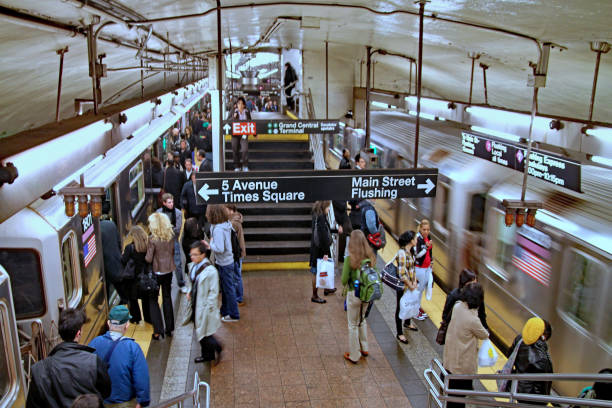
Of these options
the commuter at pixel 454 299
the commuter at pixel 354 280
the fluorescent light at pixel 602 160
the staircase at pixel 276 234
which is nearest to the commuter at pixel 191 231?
the staircase at pixel 276 234

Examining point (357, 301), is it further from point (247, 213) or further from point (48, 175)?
point (247, 213)

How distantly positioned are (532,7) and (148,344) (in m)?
5.45

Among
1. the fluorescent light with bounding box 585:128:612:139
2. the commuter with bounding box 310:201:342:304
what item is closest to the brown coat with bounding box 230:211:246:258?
the commuter with bounding box 310:201:342:304

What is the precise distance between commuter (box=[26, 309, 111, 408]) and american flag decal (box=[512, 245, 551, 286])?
4429 mm

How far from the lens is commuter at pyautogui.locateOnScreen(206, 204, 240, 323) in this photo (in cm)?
667

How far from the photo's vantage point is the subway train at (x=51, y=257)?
3.51 m

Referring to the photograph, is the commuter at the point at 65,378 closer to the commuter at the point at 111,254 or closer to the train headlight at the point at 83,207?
the train headlight at the point at 83,207

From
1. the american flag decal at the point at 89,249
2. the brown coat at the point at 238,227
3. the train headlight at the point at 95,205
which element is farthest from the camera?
the brown coat at the point at 238,227

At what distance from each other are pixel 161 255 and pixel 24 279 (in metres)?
1.82

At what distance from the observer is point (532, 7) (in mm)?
4188

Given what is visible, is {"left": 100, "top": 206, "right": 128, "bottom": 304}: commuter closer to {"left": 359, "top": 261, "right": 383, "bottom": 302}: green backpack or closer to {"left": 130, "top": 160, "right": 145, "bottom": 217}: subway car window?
{"left": 130, "top": 160, "right": 145, "bottom": 217}: subway car window

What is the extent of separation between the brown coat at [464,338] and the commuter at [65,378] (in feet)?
9.71

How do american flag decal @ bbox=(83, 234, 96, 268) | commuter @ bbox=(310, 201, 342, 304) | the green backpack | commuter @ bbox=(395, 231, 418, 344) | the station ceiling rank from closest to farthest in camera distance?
the station ceiling
the green backpack
american flag decal @ bbox=(83, 234, 96, 268)
commuter @ bbox=(395, 231, 418, 344)
commuter @ bbox=(310, 201, 342, 304)

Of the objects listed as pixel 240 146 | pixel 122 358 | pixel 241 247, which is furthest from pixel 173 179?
pixel 122 358
